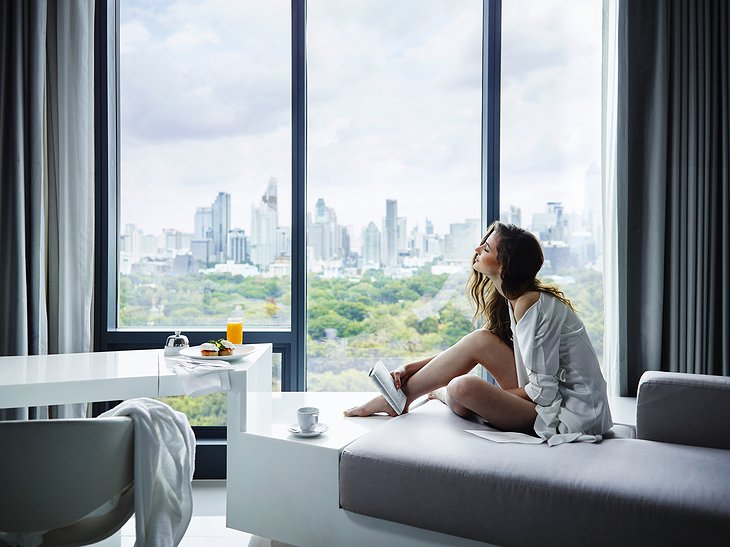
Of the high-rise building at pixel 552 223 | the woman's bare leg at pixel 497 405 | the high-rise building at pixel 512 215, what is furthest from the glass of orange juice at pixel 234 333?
the high-rise building at pixel 552 223

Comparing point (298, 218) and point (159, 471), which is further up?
point (298, 218)

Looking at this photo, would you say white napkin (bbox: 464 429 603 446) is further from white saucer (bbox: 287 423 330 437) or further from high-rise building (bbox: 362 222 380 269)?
high-rise building (bbox: 362 222 380 269)

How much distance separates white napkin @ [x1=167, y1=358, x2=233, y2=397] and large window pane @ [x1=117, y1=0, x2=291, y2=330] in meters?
0.96

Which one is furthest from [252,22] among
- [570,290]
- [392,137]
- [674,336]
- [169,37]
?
[674,336]

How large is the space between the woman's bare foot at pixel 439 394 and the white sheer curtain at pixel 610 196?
3.05 feet

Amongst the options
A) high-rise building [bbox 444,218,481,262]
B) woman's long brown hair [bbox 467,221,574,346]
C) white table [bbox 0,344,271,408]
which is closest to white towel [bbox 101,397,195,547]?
white table [bbox 0,344,271,408]

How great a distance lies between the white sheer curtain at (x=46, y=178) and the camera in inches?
106

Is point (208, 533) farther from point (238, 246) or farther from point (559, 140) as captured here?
point (559, 140)

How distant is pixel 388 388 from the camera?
2.25 meters

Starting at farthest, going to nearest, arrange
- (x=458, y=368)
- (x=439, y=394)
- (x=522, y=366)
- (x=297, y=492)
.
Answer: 1. (x=439, y=394)
2. (x=458, y=368)
3. (x=522, y=366)
4. (x=297, y=492)

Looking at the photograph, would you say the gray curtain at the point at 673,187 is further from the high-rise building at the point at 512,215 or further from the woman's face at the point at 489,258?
the woman's face at the point at 489,258

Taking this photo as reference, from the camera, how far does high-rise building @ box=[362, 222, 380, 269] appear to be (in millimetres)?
3105

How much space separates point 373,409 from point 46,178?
1.91 meters

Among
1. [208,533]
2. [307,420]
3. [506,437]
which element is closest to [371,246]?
[307,420]
